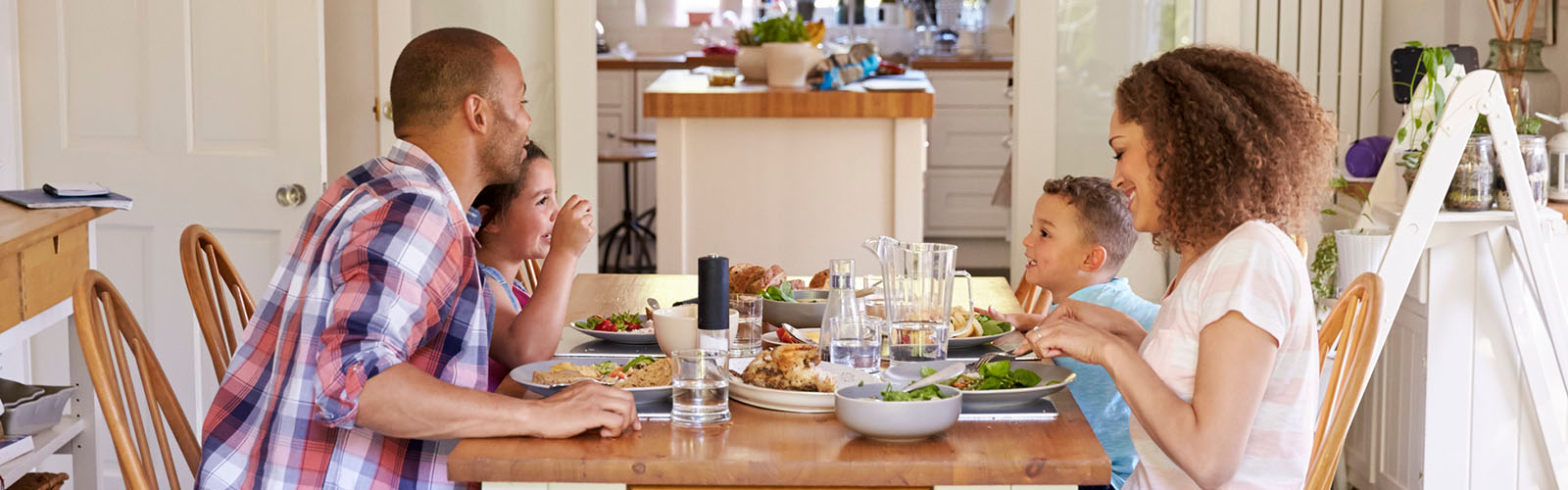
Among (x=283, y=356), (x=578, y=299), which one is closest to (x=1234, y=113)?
(x=283, y=356)

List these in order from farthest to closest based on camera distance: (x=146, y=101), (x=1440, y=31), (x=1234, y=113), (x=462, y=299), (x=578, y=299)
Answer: (x=1440, y=31) < (x=146, y=101) < (x=578, y=299) < (x=462, y=299) < (x=1234, y=113)

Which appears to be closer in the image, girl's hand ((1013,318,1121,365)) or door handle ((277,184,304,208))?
girl's hand ((1013,318,1121,365))

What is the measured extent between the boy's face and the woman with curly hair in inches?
25.0

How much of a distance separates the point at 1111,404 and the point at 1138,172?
1.80 feet

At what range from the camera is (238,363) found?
162 centimetres

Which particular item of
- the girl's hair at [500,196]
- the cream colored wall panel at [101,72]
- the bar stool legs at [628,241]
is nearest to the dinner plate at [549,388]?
the girl's hair at [500,196]

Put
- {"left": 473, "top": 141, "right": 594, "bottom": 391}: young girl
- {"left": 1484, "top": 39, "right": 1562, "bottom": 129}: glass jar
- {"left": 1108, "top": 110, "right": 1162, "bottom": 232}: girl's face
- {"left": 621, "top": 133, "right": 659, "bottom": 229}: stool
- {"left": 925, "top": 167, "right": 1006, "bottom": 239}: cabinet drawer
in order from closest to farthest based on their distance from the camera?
{"left": 1108, "top": 110, "right": 1162, "bottom": 232}: girl's face, {"left": 473, "top": 141, "right": 594, "bottom": 391}: young girl, {"left": 1484, "top": 39, "right": 1562, "bottom": 129}: glass jar, {"left": 621, "top": 133, "right": 659, "bottom": 229}: stool, {"left": 925, "top": 167, "right": 1006, "bottom": 239}: cabinet drawer

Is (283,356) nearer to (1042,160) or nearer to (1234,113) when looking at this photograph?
(1234,113)

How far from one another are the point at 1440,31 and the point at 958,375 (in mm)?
2484

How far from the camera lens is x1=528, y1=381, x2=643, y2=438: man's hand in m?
1.45

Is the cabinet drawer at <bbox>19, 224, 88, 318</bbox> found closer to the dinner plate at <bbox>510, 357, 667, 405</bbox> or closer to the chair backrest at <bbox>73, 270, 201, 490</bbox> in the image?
the chair backrest at <bbox>73, 270, 201, 490</bbox>

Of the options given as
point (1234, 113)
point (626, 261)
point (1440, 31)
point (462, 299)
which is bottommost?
point (626, 261)

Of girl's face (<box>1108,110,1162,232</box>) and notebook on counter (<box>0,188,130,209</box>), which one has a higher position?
girl's face (<box>1108,110,1162,232</box>)

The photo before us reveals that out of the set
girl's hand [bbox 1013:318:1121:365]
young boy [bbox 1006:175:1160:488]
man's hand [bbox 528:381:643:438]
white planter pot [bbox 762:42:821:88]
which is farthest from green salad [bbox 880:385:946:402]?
white planter pot [bbox 762:42:821:88]
